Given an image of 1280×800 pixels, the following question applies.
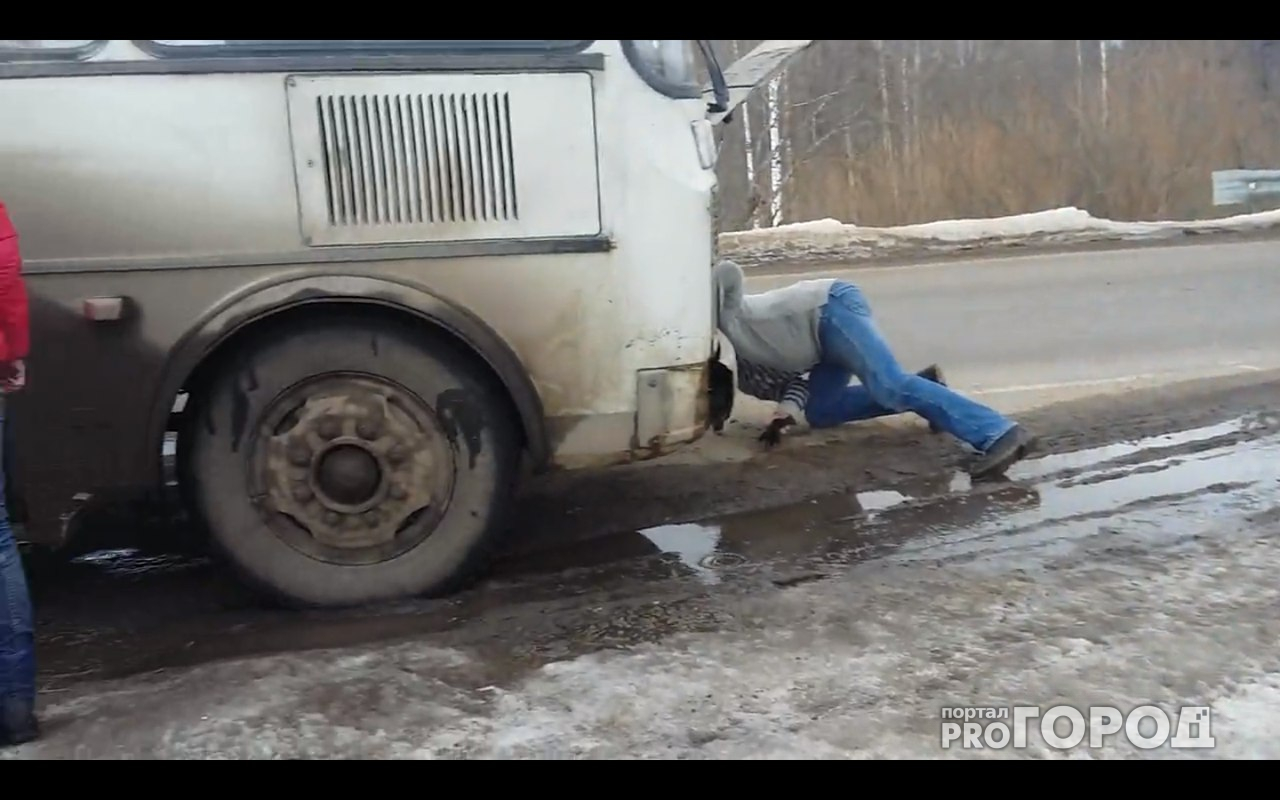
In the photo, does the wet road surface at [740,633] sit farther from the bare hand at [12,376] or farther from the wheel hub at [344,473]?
the bare hand at [12,376]

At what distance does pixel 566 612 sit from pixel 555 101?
180 cm

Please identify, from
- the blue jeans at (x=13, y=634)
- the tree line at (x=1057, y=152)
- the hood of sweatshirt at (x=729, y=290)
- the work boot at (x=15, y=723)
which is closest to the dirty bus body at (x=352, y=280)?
the blue jeans at (x=13, y=634)

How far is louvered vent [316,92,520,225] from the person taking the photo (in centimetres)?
387

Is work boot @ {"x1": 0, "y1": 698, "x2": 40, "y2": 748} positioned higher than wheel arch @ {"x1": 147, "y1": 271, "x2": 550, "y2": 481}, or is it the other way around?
wheel arch @ {"x1": 147, "y1": 271, "x2": 550, "y2": 481}

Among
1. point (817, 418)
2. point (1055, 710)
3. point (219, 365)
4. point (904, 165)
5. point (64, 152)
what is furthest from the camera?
point (904, 165)

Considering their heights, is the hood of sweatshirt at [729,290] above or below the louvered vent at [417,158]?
below

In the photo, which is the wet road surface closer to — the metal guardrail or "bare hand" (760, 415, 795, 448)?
"bare hand" (760, 415, 795, 448)

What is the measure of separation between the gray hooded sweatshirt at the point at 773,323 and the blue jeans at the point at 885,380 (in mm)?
59

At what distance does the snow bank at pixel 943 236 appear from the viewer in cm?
1434

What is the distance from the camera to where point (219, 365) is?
396 cm

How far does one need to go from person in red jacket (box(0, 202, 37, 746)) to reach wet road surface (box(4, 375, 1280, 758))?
0.12m

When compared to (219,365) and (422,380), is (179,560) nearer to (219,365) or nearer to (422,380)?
(219,365)

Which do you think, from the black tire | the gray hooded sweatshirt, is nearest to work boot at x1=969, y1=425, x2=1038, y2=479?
the gray hooded sweatshirt
